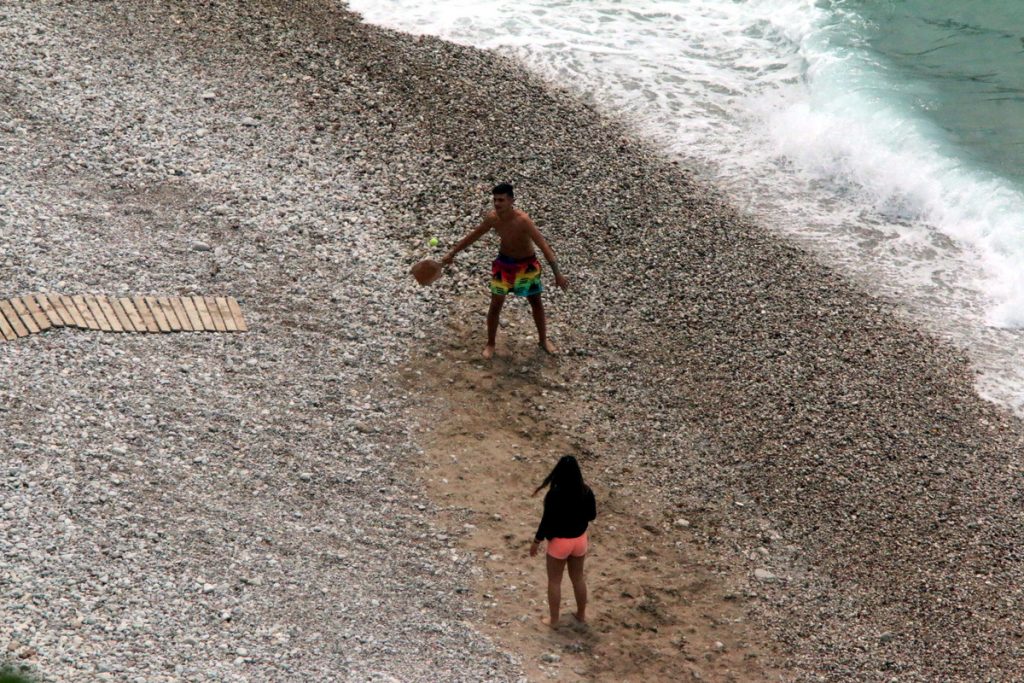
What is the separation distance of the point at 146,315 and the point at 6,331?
4.12 ft

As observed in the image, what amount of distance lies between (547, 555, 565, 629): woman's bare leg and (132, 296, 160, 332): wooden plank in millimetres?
4683

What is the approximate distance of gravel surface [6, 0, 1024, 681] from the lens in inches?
344

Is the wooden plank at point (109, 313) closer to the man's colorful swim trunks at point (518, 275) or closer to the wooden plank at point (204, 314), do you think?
the wooden plank at point (204, 314)

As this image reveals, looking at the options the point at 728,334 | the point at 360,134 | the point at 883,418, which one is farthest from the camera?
the point at 360,134

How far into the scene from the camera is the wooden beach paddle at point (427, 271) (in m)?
12.0

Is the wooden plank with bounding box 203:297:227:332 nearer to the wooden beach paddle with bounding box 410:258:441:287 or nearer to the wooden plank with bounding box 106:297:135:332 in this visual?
the wooden plank with bounding box 106:297:135:332

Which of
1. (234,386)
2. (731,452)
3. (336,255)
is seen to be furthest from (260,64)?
(731,452)

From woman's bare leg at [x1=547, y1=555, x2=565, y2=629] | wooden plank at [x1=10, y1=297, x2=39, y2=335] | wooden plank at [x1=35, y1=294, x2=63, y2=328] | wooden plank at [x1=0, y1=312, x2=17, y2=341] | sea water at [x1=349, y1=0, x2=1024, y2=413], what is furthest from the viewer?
sea water at [x1=349, y1=0, x2=1024, y2=413]

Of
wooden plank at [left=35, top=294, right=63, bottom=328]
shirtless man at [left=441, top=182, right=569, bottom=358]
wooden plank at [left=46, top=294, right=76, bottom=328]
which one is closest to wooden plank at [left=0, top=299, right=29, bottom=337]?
wooden plank at [left=35, top=294, right=63, bottom=328]

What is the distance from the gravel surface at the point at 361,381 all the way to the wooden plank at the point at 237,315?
99 millimetres

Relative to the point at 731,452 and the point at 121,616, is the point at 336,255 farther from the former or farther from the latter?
the point at 121,616

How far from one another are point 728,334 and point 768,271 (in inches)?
58.6

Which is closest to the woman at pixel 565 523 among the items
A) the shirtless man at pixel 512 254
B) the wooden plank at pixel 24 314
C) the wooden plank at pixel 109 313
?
the shirtless man at pixel 512 254

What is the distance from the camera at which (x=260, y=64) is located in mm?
16000
